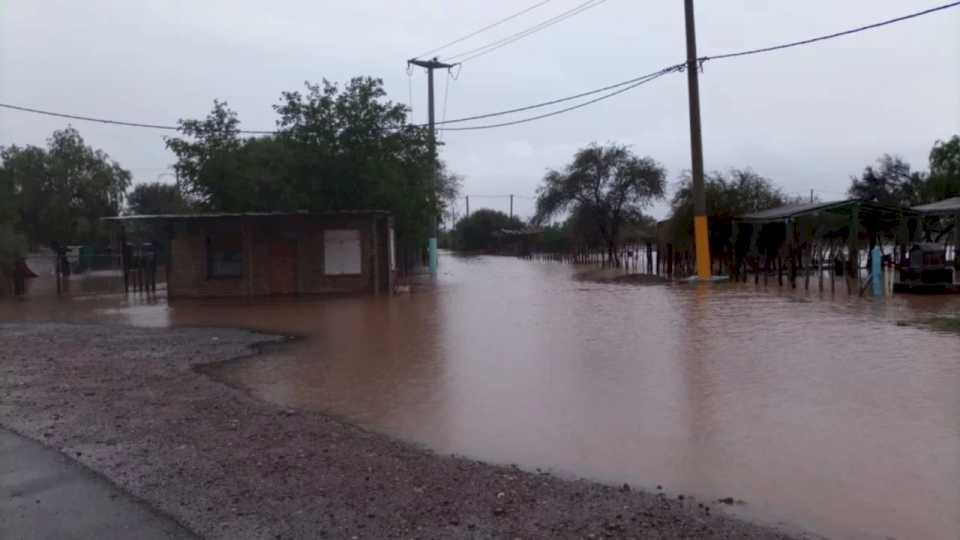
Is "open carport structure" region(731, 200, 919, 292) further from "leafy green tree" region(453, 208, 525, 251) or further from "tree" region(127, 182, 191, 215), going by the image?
"leafy green tree" region(453, 208, 525, 251)

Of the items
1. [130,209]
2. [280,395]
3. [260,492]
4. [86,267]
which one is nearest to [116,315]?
[280,395]

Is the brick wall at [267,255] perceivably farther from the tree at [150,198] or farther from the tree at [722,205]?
the tree at [150,198]

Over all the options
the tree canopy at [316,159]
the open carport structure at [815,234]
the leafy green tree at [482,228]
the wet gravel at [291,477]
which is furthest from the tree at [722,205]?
the leafy green tree at [482,228]

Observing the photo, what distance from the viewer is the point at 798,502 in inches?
235

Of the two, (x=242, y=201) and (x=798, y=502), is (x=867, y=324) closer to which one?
(x=798, y=502)

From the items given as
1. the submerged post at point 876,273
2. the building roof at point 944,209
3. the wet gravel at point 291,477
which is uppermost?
the building roof at point 944,209

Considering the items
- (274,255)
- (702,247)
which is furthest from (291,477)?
(702,247)

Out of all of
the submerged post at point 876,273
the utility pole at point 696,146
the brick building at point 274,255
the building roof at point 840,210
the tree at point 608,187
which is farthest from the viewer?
the tree at point 608,187

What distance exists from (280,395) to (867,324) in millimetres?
10749

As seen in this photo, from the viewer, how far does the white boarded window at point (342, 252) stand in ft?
85.9

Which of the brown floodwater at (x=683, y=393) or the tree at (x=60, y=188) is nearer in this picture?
the brown floodwater at (x=683, y=393)

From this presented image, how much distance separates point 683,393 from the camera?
9797 millimetres

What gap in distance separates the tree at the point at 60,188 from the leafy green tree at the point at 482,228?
50.4 meters

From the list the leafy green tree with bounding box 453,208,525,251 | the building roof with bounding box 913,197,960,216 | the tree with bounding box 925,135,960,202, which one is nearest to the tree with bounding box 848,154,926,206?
the tree with bounding box 925,135,960,202
